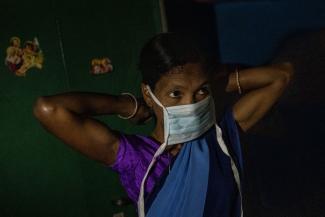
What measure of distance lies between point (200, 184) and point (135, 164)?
0.63 ft

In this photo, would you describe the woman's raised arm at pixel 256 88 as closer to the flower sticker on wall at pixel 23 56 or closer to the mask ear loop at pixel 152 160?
the mask ear loop at pixel 152 160

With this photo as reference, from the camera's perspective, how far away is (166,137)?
105 cm

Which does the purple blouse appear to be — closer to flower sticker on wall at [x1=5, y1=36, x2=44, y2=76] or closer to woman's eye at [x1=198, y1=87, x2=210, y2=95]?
woman's eye at [x1=198, y1=87, x2=210, y2=95]

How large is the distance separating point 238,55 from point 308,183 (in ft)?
2.96

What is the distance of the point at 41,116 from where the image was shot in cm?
93

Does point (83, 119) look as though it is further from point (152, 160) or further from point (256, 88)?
point (256, 88)

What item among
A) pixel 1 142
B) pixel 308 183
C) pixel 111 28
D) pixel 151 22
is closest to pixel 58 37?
pixel 111 28

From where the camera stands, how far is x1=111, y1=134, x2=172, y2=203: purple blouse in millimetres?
1010

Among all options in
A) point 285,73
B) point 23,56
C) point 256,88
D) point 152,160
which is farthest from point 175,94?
point 23,56

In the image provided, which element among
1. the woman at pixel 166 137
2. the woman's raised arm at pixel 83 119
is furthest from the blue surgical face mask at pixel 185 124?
the woman's raised arm at pixel 83 119

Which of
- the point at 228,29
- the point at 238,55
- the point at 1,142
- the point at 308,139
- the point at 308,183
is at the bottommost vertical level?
the point at 308,183

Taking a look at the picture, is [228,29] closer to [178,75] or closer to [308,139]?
[308,139]

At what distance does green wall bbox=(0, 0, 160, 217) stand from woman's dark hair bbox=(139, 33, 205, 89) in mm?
996

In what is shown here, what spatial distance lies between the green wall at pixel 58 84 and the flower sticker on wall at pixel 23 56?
0.08 ft
